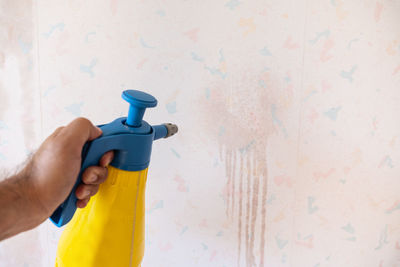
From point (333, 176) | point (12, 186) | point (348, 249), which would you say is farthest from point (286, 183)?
point (12, 186)

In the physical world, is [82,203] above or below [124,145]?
below

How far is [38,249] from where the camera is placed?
0.76 m

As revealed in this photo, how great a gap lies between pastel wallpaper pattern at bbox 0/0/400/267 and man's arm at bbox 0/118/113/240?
0.27 meters

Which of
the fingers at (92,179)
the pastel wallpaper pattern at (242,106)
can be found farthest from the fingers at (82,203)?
the pastel wallpaper pattern at (242,106)

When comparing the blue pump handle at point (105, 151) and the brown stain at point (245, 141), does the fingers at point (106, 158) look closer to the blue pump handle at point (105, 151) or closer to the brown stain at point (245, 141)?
the blue pump handle at point (105, 151)

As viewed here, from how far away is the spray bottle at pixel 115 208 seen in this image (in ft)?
1.42

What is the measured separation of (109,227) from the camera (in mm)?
448

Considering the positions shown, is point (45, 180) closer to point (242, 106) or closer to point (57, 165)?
point (57, 165)

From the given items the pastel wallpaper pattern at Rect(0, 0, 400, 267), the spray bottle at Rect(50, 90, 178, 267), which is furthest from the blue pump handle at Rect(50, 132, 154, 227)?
the pastel wallpaper pattern at Rect(0, 0, 400, 267)

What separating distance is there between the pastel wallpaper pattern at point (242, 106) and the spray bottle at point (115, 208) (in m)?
0.21

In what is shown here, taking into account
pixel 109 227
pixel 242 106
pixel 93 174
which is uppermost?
pixel 242 106

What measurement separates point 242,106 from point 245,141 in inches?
3.5

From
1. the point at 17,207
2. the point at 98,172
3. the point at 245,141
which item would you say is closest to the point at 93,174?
the point at 98,172

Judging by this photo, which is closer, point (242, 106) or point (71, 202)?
point (71, 202)
